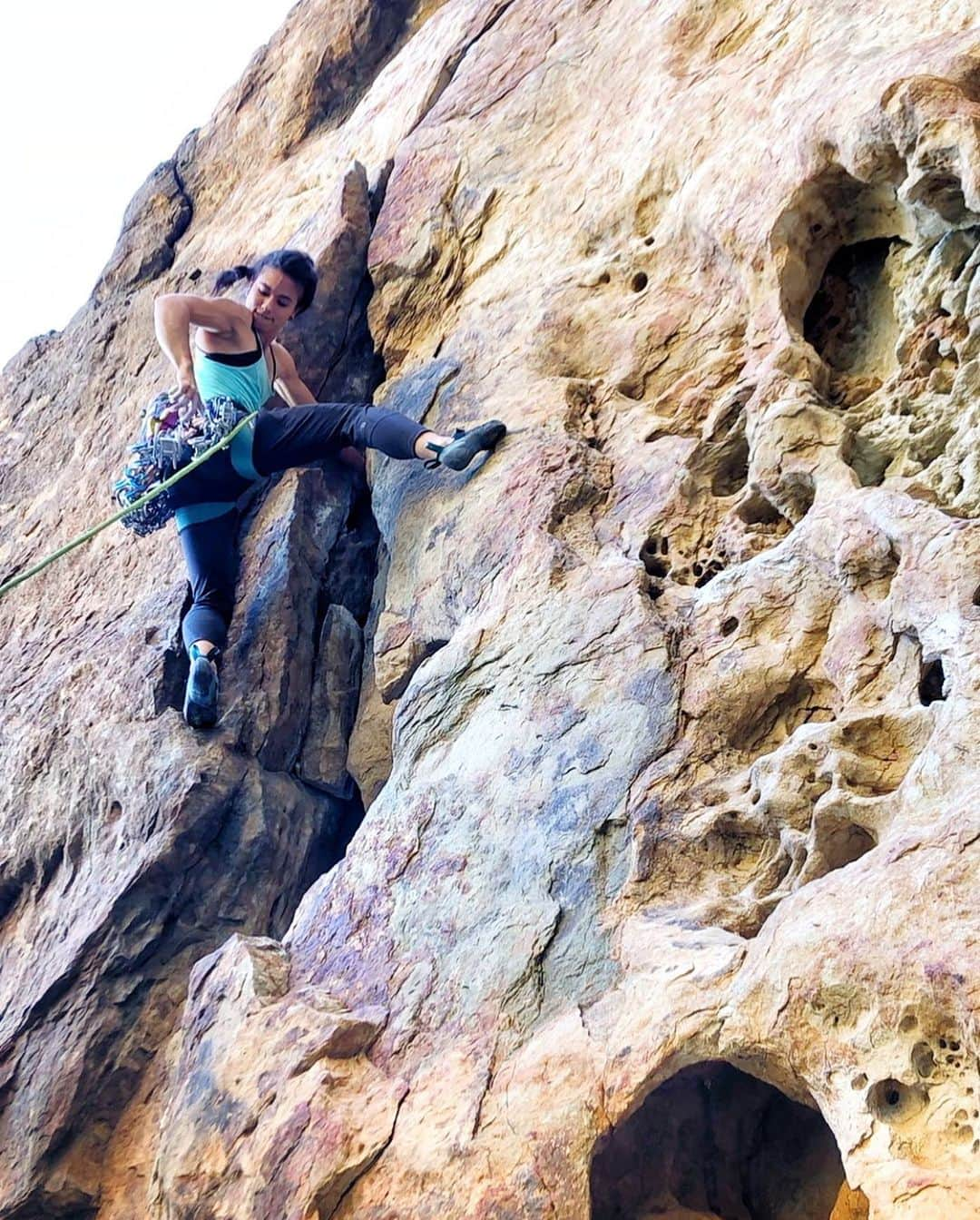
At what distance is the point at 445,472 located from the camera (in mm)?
5488

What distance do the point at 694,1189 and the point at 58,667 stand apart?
14.8 feet

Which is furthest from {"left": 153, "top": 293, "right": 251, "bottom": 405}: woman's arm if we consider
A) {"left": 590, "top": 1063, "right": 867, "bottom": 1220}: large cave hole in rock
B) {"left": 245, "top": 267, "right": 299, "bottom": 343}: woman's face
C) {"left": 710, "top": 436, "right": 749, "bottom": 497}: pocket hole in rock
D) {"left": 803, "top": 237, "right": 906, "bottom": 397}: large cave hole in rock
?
{"left": 590, "top": 1063, "right": 867, "bottom": 1220}: large cave hole in rock

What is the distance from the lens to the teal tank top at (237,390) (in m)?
5.83

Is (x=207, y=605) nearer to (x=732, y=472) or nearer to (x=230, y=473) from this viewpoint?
(x=230, y=473)

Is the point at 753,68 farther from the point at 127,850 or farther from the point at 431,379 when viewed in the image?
the point at 127,850

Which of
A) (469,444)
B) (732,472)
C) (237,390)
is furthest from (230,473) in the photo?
(732,472)

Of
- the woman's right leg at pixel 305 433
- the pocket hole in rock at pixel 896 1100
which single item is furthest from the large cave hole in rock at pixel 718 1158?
the woman's right leg at pixel 305 433

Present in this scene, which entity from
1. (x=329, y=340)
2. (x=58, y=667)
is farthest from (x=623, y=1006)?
(x=329, y=340)

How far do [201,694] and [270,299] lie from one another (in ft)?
7.11

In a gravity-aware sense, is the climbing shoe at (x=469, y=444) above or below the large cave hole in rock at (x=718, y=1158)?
above

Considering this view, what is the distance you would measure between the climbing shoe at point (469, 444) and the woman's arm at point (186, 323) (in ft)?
4.82

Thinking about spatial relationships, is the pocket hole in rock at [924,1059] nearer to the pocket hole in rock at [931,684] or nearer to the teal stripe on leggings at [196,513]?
the pocket hole in rock at [931,684]

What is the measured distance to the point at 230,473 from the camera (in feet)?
19.5

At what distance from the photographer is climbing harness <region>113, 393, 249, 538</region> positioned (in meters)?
5.76
